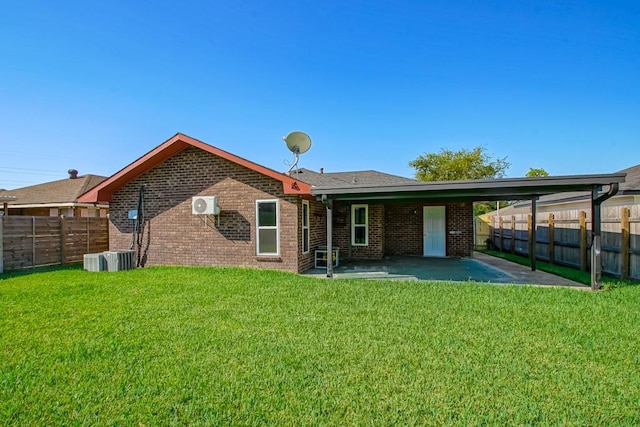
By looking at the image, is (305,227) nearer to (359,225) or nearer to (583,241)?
(359,225)

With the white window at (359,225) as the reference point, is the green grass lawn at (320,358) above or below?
below

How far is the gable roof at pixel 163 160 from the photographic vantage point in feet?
29.3

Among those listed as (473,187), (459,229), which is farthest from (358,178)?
(473,187)

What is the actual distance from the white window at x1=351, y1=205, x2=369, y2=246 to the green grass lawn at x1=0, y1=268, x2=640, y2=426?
6.43 metres

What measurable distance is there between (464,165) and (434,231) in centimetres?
2013

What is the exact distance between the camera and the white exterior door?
1370 cm

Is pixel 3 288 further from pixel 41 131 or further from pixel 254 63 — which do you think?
pixel 254 63

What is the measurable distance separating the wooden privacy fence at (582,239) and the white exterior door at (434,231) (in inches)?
122

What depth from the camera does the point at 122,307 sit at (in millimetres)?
5855

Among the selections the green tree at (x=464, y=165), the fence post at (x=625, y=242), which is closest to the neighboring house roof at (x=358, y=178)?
the fence post at (x=625, y=242)

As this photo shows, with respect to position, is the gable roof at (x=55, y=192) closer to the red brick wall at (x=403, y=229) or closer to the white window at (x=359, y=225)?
the white window at (x=359, y=225)

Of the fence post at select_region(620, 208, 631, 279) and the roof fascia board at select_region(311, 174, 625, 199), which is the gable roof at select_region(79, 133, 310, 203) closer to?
the roof fascia board at select_region(311, 174, 625, 199)

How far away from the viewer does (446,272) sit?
381 inches

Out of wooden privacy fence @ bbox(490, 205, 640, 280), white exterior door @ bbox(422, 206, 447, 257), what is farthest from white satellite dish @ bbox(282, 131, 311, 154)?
wooden privacy fence @ bbox(490, 205, 640, 280)
